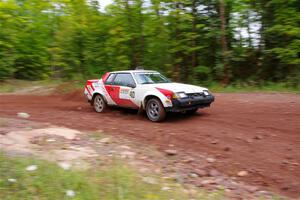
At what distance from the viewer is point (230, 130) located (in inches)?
344

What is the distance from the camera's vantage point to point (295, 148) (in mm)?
7273

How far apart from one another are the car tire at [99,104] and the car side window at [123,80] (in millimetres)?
855

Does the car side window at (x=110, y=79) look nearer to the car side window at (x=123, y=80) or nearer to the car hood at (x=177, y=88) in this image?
the car side window at (x=123, y=80)

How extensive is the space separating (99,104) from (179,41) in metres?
9.61

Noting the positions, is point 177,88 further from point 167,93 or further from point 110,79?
point 110,79

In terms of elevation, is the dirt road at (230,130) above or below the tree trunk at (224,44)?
below

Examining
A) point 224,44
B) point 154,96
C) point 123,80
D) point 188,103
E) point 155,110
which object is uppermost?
point 224,44

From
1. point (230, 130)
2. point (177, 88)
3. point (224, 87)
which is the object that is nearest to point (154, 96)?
point (177, 88)

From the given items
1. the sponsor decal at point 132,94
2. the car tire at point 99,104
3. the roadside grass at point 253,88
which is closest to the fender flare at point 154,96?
the sponsor decal at point 132,94

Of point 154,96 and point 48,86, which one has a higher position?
point 48,86

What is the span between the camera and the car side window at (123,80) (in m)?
10.7

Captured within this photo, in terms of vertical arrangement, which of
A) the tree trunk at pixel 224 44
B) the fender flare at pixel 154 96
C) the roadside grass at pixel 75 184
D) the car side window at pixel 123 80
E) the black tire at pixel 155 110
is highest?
the tree trunk at pixel 224 44

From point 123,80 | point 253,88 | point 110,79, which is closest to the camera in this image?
point 123,80

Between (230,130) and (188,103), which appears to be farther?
(188,103)
